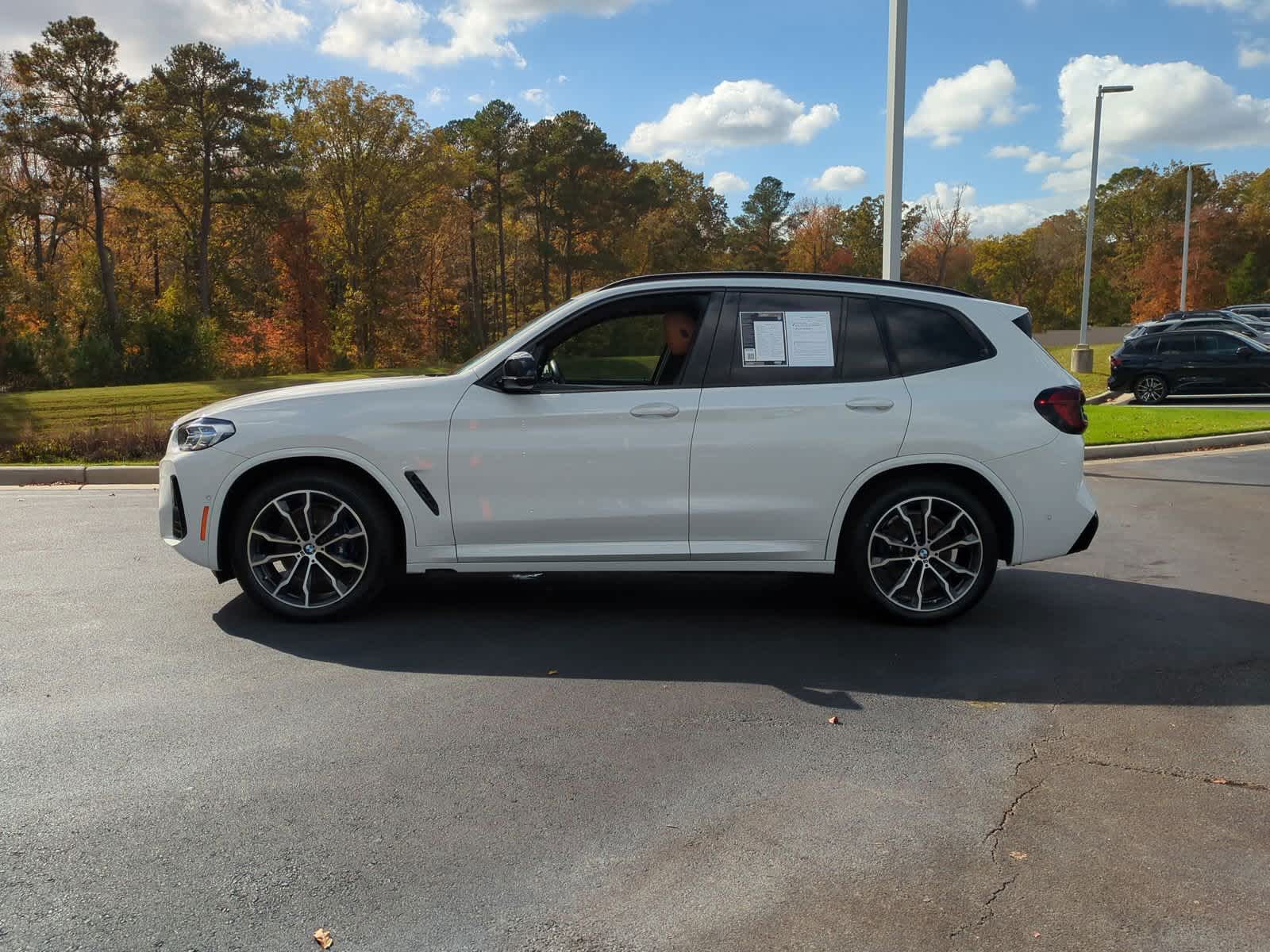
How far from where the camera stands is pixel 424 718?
4.40 m

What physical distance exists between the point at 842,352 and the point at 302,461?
9.64 ft

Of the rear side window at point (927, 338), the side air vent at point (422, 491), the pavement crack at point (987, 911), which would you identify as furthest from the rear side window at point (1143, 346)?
the pavement crack at point (987, 911)

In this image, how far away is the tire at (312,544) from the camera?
562 cm

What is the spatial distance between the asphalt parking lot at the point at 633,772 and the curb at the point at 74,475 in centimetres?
521

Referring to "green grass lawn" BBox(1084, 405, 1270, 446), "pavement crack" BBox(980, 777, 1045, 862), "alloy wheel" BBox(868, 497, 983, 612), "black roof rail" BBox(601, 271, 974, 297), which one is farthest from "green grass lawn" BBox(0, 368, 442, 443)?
"green grass lawn" BBox(1084, 405, 1270, 446)

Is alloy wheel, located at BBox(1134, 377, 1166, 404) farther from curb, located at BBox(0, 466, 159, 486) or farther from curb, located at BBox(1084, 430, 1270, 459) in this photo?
curb, located at BBox(0, 466, 159, 486)

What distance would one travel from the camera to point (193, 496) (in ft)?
18.4

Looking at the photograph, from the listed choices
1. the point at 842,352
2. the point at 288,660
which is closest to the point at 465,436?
the point at 288,660

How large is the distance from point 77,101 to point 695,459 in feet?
163

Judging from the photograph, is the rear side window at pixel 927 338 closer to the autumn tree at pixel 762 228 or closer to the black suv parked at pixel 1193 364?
the black suv parked at pixel 1193 364

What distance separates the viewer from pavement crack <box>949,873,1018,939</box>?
9.27 feet

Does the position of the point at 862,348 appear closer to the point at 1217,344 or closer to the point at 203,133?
the point at 1217,344

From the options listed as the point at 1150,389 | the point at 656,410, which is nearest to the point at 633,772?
the point at 656,410

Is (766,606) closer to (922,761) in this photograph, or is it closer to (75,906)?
(922,761)
